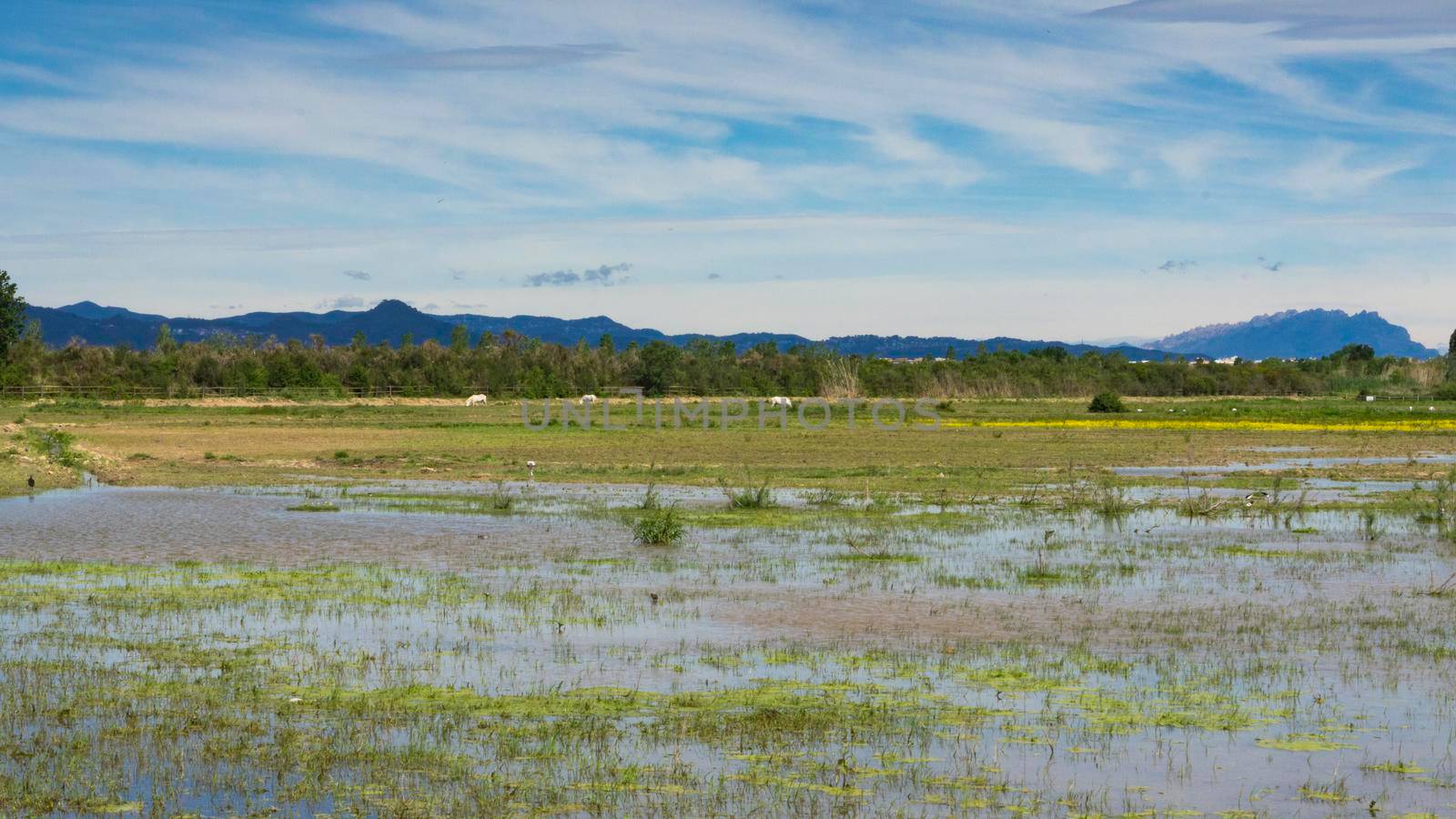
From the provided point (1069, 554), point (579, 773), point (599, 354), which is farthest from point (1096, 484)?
point (599, 354)

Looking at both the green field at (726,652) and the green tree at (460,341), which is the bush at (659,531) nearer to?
the green field at (726,652)

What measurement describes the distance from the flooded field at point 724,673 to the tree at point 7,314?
259ft

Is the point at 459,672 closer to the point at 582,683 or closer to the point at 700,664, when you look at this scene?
the point at 582,683

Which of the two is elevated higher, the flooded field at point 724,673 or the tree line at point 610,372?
the tree line at point 610,372

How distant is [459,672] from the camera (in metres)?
11.7

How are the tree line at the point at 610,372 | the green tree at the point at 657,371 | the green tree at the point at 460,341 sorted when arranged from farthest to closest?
the green tree at the point at 460,341 < the green tree at the point at 657,371 < the tree line at the point at 610,372

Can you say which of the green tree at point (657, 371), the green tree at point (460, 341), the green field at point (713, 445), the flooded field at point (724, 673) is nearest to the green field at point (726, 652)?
the flooded field at point (724, 673)

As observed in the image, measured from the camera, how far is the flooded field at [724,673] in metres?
8.38

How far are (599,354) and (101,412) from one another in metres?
57.1

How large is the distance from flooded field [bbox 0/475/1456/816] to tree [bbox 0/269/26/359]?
79.0 m

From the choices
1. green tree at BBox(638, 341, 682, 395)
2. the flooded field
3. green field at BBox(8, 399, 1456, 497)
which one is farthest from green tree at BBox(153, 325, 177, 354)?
the flooded field

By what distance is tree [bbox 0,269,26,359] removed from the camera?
302 ft

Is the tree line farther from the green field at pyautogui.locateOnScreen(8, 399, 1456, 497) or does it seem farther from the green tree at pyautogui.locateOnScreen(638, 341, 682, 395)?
the green field at pyautogui.locateOnScreen(8, 399, 1456, 497)

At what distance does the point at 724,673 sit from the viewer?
11758mm
